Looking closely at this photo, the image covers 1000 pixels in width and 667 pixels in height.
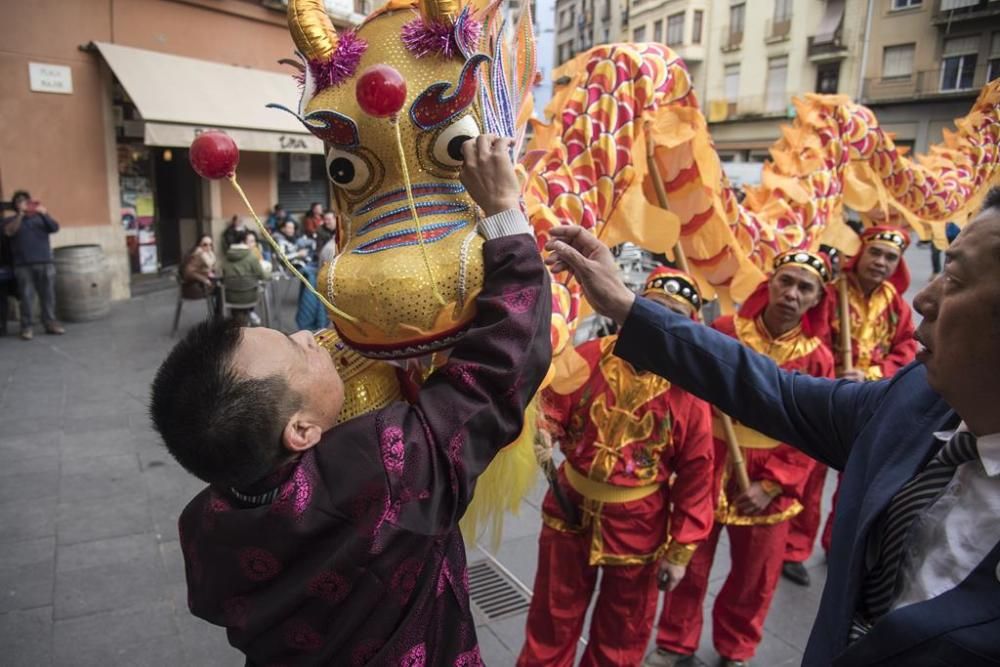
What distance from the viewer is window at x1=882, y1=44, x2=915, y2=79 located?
2.80 m

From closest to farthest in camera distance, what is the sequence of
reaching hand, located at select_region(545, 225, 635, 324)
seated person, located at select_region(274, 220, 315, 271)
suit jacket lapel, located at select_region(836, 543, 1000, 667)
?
suit jacket lapel, located at select_region(836, 543, 1000, 667)
reaching hand, located at select_region(545, 225, 635, 324)
seated person, located at select_region(274, 220, 315, 271)

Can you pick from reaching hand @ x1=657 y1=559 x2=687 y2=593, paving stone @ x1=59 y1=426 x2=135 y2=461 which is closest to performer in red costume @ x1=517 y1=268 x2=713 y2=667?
reaching hand @ x1=657 y1=559 x2=687 y2=593

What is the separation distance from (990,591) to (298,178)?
13094 millimetres

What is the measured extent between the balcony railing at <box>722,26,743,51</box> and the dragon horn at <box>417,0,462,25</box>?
2253 mm

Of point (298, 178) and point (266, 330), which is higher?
point (298, 178)

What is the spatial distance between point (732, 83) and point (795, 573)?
100 inches

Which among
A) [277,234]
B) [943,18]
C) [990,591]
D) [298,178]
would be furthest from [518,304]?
[298,178]

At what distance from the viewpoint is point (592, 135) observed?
2297 millimetres

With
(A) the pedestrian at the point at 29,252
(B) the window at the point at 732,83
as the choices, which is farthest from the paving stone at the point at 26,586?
(A) the pedestrian at the point at 29,252

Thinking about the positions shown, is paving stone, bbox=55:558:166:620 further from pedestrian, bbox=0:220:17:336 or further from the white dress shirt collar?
pedestrian, bbox=0:220:17:336

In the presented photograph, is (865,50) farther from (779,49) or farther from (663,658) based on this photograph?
(663,658)

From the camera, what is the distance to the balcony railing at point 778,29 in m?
3.21

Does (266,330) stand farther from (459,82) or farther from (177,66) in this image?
(177,66)

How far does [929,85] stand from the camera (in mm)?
2898
